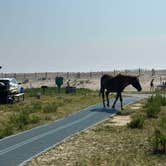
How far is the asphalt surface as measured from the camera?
15.2 meters

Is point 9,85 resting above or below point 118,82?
below

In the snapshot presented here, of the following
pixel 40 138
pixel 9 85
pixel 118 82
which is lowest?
pixel 40 138

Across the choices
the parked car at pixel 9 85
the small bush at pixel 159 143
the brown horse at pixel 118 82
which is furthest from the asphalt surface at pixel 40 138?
the parked car at pixel 9 85

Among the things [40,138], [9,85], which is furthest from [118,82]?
[40,138]

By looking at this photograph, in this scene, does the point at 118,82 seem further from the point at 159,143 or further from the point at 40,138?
the point at 159,143

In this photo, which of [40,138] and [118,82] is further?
[118,82]

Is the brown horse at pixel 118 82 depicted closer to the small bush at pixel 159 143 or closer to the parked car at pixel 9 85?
the parked car at pixel 9 85

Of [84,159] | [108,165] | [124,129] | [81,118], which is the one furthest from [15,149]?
[81,118]

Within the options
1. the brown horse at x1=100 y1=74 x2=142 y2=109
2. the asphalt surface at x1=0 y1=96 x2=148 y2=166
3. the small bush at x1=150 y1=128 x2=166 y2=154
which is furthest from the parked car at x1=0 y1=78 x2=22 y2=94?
the small bush at x1=150 y1=128 x2=166 y2=154

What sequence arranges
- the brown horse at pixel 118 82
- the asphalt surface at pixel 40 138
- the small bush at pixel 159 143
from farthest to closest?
the brown horse at pixel 118 82, the small bush at pixel 159 143, the asphalt surface at pixel 40 138

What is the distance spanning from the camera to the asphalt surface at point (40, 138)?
1521 cm

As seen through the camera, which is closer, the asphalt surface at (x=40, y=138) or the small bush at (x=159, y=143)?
the asphalt surface at (x=40, y=138)

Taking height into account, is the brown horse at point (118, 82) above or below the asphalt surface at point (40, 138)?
above

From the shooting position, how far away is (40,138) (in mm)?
18797
